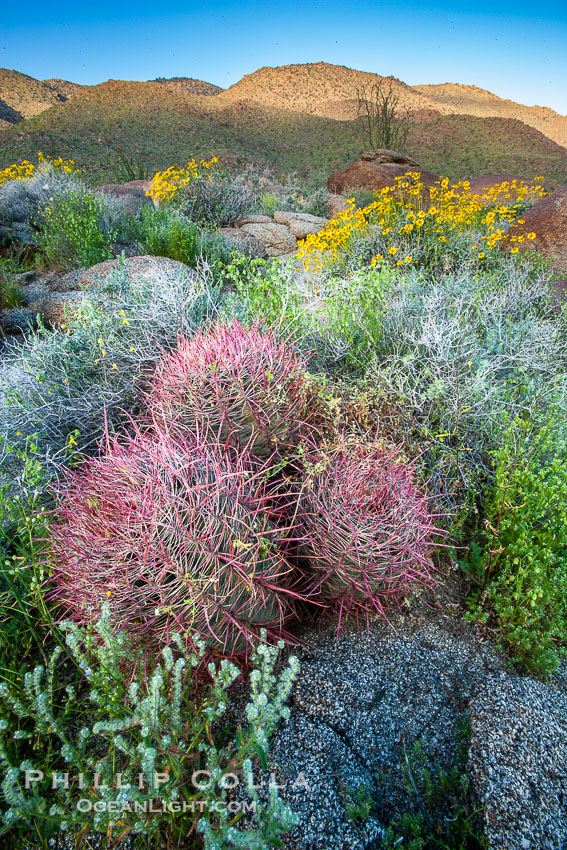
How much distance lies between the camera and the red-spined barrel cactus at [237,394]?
6.15ft

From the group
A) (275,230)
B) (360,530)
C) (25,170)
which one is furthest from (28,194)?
(360,530)

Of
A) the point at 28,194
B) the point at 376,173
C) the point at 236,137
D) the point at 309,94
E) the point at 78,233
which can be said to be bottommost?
the point at 78,233

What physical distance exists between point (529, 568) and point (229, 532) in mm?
1306

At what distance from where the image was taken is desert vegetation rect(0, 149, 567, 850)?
1.29 meters

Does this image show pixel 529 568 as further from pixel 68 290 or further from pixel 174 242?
pixel 174 242

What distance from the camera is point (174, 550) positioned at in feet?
4.71

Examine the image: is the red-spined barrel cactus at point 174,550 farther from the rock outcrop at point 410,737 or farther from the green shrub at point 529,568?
the green shrub at point 529,568

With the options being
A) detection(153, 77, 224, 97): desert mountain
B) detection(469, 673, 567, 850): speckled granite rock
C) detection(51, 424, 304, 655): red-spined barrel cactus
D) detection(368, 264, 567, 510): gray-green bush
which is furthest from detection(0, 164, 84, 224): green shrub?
detection(153, 77, 224, 97): desert mountain

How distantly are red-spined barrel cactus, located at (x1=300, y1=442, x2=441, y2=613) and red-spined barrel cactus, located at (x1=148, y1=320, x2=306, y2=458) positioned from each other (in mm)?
268

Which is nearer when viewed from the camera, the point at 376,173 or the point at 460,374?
the point at 460,374

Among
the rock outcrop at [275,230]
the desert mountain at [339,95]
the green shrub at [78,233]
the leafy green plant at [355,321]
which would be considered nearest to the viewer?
the leafy green plant at [355,321]

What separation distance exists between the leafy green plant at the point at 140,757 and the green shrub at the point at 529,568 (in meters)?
1.10

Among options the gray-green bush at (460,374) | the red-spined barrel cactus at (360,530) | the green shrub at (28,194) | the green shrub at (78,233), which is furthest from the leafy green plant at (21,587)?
the green shrub at (28,194)

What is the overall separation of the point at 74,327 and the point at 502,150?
106 ft
